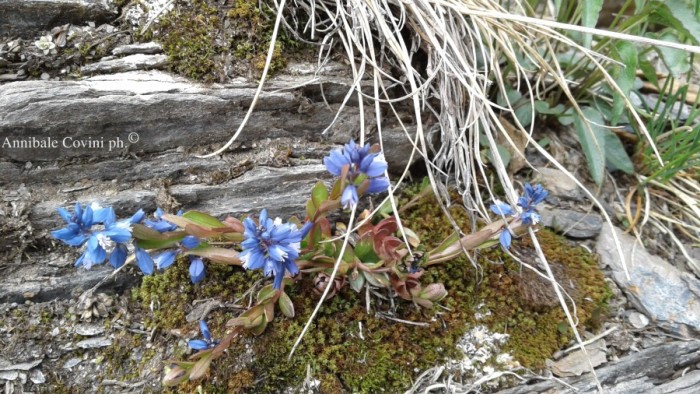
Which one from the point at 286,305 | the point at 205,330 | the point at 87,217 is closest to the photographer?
the point at 87,217

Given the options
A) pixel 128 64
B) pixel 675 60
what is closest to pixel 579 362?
pixel 675 60

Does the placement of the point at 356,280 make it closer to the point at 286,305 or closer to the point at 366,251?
the point at 366,251

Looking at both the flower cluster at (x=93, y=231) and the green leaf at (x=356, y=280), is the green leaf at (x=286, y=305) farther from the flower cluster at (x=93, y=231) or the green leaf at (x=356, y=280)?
the flower cluster at (x=93, y=231)

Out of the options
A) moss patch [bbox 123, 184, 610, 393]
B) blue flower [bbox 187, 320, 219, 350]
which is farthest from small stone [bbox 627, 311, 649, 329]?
blue flower [bbox 187, 320, 219, 350]

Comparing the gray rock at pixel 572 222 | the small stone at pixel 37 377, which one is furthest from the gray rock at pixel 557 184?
the small stone at pixel 37 377

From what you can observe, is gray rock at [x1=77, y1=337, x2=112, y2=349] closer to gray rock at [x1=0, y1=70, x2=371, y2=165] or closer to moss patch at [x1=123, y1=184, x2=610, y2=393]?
moss patch at [x1=123, y1=184, x2=610, y2=393]
